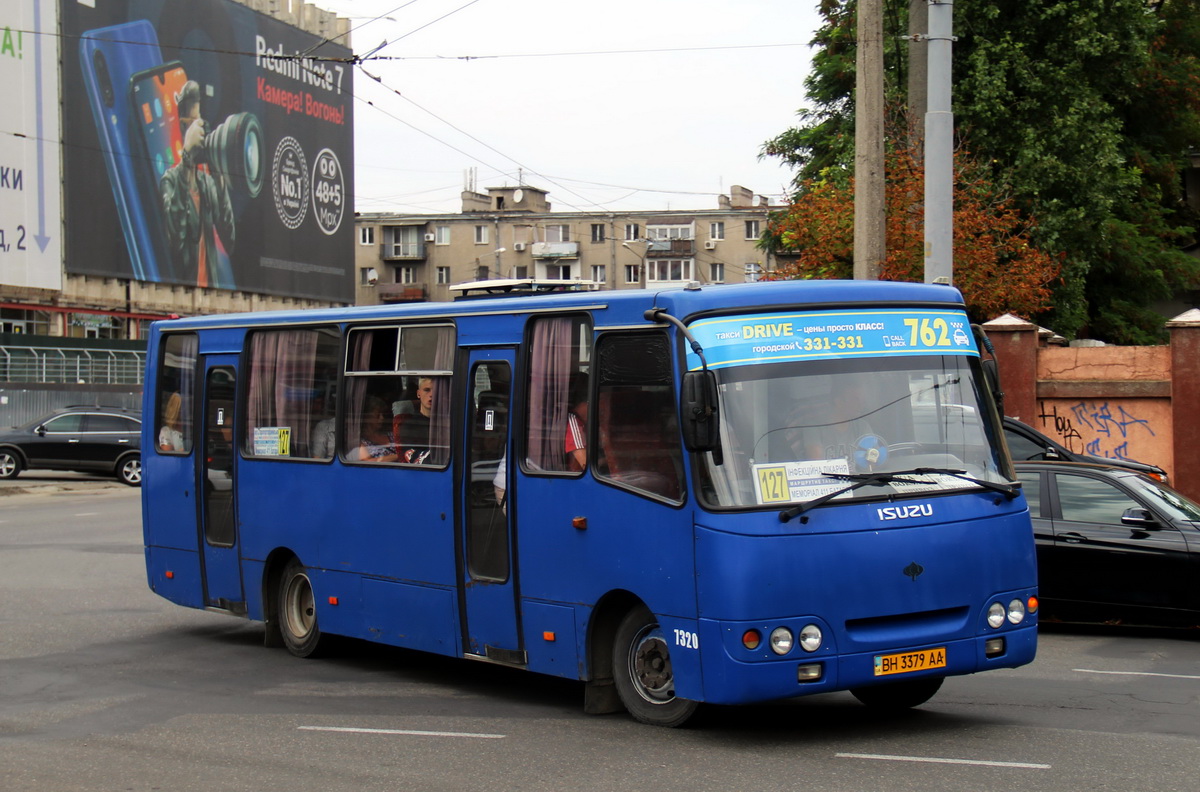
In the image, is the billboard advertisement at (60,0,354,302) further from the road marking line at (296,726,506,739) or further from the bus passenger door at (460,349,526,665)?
the road marking line at (296,726,506,739)

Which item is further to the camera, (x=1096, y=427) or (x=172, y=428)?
(x=1096, y=427)

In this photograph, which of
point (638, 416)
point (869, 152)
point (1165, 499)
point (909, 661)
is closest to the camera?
point (909, 661)

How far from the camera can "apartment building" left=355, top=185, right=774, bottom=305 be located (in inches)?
3898

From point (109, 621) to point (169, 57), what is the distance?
52342mm

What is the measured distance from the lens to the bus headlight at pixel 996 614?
8.09 m

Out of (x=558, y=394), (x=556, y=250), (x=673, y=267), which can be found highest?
(x=556, y=250)

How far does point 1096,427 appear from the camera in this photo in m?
20.9

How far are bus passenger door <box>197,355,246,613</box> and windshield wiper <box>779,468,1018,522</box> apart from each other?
5937 mm

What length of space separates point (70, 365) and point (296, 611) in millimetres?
37031

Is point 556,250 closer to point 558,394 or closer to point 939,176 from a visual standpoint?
point 939,176

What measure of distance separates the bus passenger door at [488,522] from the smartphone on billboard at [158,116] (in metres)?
53.4

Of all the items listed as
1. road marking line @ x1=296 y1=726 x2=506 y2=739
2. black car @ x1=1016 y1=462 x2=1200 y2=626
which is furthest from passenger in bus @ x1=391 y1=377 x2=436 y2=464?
black car @ x1=1016 y1=462 x2=1200 y2=626

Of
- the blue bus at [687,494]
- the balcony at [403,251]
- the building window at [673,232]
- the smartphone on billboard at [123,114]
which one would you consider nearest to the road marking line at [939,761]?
the blue bus at [687,494]

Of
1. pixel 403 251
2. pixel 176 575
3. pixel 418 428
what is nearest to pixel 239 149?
pixel 403 251
